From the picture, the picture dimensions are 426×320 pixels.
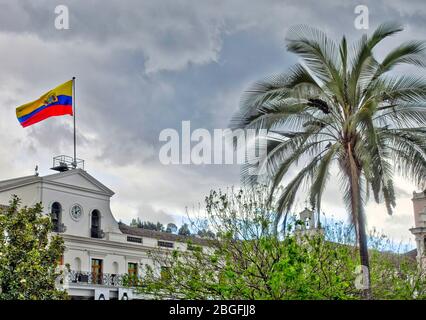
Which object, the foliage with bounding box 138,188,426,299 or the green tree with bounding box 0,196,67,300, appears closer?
the foliage with bounding box 138,188,426,299

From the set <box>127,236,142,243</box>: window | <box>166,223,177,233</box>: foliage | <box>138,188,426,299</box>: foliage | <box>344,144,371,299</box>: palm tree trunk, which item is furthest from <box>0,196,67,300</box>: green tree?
<box>166,223,177,233</box>: foliage

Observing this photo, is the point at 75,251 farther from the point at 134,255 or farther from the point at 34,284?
the point at 34,284

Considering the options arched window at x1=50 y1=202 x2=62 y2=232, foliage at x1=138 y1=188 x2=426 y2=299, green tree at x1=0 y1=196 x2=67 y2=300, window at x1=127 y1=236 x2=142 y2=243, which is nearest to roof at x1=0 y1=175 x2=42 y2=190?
arched window at x1=50 y1=202 x2=62 y2=232

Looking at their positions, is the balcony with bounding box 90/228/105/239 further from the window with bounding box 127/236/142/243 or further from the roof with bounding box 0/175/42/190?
the roof with bounding box 0/175/42/190

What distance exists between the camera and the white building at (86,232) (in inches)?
1332

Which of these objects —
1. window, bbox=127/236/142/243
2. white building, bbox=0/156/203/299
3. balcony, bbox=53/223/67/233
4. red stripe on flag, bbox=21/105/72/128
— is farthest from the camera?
window, bbox=127/236/142/243

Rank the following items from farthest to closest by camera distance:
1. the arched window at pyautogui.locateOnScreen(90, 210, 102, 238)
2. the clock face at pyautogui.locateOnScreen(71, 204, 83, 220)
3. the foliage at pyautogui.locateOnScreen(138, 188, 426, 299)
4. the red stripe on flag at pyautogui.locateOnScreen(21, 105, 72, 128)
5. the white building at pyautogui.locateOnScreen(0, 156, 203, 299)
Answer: the arched window at pyautogui.locateOnScreen(90, 210, 102, 238)
the clock face at pyautogui.locateOnScreen(71, 204, 83, 220)
the white building at pyautogui.locateOnScreen(0, 156, 203, 299)
the red stripe on flag at pyautogui.locateOnScreen(21, 105, 72, 128)
the foliage at pyautogui.locateOnScreen(138, 188, 426, 299)

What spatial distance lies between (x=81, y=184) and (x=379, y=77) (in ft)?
77.9

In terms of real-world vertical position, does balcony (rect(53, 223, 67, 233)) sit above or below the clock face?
below

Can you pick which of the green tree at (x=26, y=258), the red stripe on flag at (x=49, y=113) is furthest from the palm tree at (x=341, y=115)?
the red stripe on flag at (x=49, y=113)

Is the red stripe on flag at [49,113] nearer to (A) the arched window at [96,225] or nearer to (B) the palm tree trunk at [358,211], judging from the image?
(A) the arched window at [96,225]

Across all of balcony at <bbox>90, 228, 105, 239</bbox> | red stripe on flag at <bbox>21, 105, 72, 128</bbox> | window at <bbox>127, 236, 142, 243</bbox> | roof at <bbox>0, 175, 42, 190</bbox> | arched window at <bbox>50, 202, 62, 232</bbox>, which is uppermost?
red stripe on flag at <bbox>21, 105, 72, 128</bbox>

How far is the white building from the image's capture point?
33.8 metres
